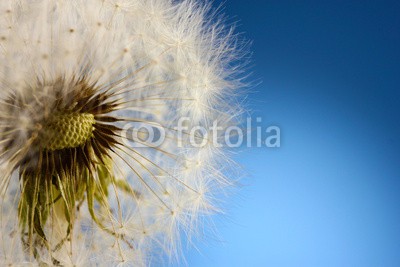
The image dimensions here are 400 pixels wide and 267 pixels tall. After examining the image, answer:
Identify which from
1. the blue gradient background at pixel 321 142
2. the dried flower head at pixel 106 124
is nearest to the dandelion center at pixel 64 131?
the dried flower head at pixel 106 124

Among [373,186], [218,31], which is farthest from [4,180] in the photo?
[373,186]

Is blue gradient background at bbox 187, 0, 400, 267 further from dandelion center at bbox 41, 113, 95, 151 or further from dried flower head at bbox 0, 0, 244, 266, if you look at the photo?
dandelion center at bbox 41, 113, 95, 151

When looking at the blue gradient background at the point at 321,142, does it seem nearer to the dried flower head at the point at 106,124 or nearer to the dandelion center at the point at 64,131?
the dried flower head at the point at 106,124

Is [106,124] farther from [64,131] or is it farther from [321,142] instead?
[321,142]

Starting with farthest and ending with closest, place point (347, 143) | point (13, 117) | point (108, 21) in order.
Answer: point (347, 143), point (108, 21), point (13, 117)

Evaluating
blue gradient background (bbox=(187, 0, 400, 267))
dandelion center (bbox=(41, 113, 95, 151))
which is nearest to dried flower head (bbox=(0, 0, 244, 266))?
dandelion center (bbox=(41, 113, 95, 151))

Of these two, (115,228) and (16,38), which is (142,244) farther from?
(16,38)

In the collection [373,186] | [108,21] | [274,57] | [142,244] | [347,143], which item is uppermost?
[274,57]
